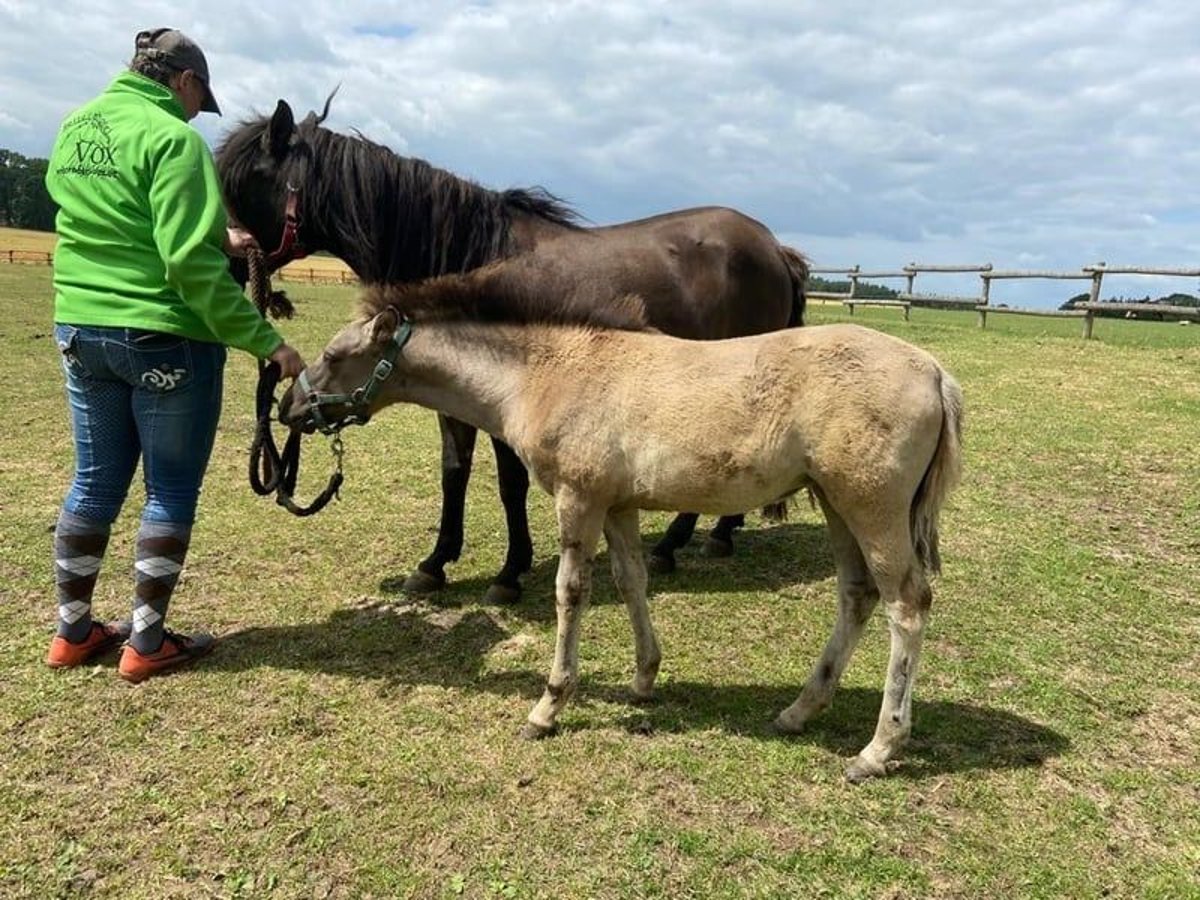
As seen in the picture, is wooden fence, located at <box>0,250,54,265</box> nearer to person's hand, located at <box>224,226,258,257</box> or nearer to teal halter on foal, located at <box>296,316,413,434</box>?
person's hand, located at <box>224,226,258,257</box>

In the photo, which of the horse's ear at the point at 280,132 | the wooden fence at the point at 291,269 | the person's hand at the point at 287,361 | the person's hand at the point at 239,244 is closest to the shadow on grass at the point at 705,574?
the person's hand at the point at 287,361

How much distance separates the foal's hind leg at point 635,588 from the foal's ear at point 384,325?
126cm

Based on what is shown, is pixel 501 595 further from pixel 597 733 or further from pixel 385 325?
pixel 385 325

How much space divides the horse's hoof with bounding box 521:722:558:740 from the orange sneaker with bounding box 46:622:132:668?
6.78ft

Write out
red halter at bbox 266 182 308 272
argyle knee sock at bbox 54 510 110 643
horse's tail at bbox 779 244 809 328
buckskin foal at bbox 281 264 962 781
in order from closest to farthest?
buckskin foal at bbox 281 264 962 781, argyle knee sock at bbox 54 510 110 643, red halter at bbox 266 182 308 272, horse's tail at bbox 779 244 809 328

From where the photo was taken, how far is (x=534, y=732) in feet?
11.3

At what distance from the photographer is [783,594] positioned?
16.6ft

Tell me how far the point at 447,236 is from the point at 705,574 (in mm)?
2650

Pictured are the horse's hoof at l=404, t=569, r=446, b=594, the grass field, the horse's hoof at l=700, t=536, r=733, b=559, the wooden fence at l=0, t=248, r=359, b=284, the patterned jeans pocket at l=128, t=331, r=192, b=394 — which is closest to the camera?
the grass field

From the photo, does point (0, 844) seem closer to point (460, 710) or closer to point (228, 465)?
point (460, 710)

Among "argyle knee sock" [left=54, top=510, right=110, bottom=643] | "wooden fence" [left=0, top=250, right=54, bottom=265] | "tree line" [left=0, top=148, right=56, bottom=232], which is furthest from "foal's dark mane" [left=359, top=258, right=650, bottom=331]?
"tree line" [left=0, top=148, right=56, bottom=232]

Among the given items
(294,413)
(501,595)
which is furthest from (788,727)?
(294,413)

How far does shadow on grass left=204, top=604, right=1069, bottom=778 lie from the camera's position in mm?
3422

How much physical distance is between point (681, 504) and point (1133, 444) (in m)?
6.83
